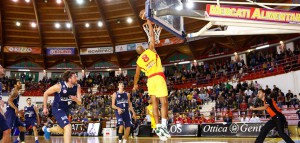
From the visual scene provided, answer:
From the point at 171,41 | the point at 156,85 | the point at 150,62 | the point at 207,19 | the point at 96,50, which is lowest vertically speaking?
the point at 156,85

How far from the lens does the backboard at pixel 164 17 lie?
687 centimetres

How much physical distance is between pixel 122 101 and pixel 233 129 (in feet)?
24.9

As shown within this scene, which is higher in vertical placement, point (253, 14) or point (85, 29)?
point (85, 29)

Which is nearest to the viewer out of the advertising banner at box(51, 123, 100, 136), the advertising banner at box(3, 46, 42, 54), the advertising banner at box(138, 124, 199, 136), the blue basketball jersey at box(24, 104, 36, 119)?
the blue basketball jersey at box(24, 104, 36, 119)

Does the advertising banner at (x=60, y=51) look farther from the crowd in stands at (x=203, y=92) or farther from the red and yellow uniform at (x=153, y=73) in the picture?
the red and yellow uniform at (x=153, y=73)

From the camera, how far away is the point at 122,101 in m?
10.9

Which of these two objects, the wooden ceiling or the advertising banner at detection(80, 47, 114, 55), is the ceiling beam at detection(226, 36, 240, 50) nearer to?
the wooden ceiling

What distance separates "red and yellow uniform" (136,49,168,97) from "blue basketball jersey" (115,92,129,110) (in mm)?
4473

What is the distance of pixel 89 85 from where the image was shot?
38281mm

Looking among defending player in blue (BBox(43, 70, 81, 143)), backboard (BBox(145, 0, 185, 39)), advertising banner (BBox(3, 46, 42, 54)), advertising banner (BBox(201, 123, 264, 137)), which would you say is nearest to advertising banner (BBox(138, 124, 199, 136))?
advertising banner (BBox(201, 123, 264, 137))

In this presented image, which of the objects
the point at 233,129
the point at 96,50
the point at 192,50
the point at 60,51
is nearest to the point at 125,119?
the point at 233,129

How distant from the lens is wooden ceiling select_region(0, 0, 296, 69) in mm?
32406

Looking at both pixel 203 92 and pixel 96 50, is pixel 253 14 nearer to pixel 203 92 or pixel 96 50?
pixel 203 92

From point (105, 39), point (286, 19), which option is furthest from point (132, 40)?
point (286, 19)
